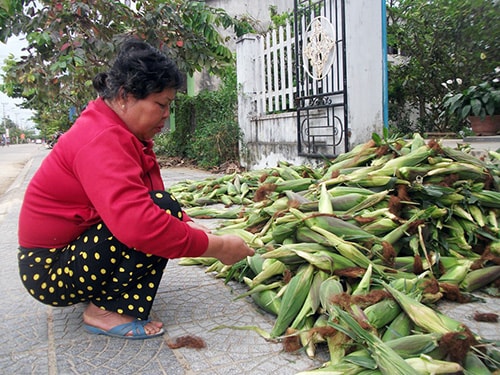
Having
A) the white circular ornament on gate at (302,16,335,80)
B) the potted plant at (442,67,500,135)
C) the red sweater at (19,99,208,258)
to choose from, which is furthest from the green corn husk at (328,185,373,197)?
the white circular ornament on gate at (302,16,335,80)

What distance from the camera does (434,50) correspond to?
7.67m

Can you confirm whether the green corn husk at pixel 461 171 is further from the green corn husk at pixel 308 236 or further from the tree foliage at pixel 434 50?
the tree foliage at pixel 434 50

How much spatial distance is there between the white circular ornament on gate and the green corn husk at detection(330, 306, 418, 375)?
4.30 meters

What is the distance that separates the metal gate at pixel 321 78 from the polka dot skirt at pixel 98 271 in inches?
140

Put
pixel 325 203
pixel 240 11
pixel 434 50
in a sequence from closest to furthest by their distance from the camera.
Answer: pixel 325 203 < pixel 434 50 < pixel 240 11

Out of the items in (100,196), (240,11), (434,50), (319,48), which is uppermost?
(240,11)

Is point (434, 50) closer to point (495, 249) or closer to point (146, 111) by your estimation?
point (495, 249)

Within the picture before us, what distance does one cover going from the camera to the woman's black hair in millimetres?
1645

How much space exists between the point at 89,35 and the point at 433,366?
6749 mm

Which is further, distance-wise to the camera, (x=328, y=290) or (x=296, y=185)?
(x=296, y=185)

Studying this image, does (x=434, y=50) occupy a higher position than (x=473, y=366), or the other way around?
(x=434, y=50)

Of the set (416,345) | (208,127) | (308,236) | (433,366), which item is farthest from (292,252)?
(208,127)

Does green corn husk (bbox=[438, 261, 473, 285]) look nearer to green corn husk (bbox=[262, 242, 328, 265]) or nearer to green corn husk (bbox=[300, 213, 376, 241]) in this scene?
green corn husk (bbox=[300, 213, 376, 241])

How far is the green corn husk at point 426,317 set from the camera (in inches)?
57.9
